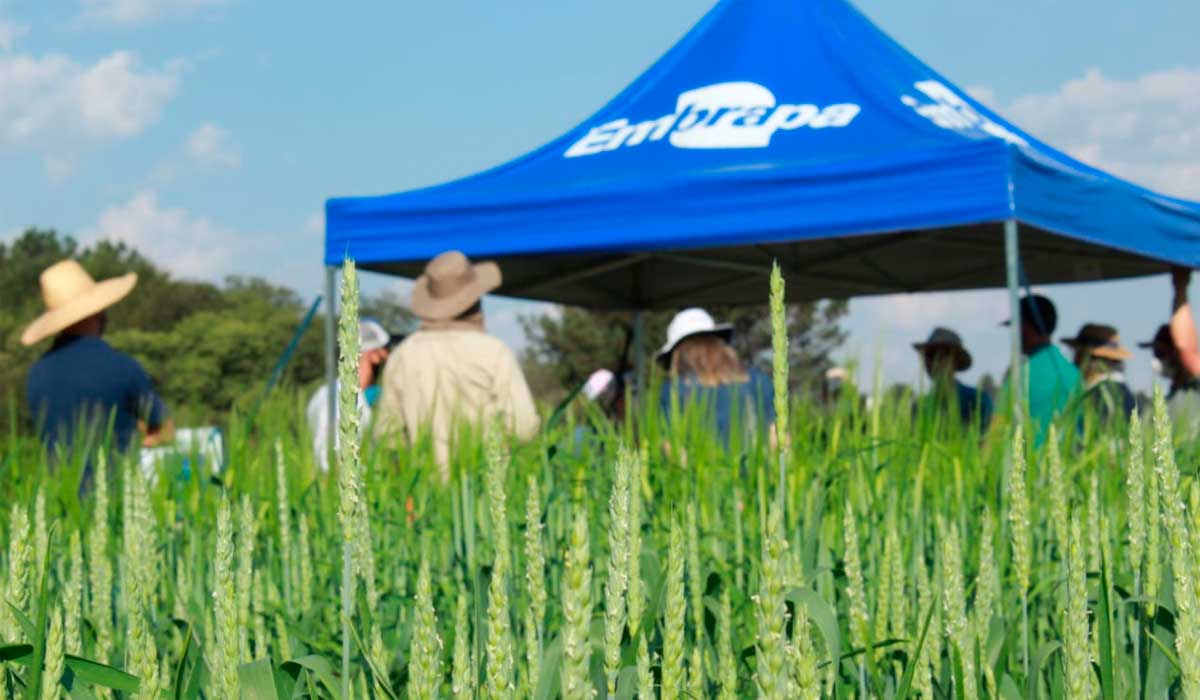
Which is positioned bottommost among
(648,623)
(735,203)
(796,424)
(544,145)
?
(648,623)

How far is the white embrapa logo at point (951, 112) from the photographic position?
15.6 feet

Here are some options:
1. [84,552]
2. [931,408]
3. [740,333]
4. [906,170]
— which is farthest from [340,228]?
[740,333]

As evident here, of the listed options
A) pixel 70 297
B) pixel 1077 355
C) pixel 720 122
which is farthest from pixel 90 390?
pixel 1077 355

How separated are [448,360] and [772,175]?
136 centimetres

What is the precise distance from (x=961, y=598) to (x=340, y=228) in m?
4.37

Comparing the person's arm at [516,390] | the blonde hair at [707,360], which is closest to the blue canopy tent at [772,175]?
the blonde hair at [707,360]

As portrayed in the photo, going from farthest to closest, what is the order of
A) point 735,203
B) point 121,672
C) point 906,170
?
point 735,203
point 906,170
point 121,672

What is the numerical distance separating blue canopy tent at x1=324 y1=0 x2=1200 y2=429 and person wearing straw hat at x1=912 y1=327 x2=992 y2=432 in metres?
0.55

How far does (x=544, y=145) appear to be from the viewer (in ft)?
17.4

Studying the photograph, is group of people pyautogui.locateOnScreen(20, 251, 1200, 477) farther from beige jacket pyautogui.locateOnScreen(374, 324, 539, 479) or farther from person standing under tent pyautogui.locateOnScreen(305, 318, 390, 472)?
person standing under tent pyautogui.locateOnScreen(305, 318, 390, 472)

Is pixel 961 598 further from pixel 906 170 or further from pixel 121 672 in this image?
pixel 906 170

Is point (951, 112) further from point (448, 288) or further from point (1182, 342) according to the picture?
point (448, 288)

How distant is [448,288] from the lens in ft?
13.0

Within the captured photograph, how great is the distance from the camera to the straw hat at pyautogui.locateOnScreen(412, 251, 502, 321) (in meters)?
3.90
